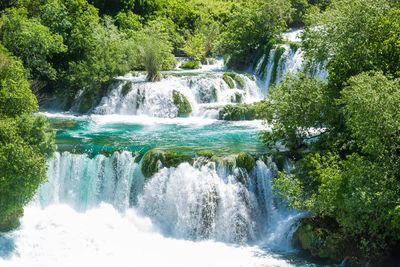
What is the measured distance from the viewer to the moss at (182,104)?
32281mm

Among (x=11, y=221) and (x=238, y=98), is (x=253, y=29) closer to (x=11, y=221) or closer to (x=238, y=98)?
(x=238, y=98)

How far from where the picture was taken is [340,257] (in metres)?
18.2

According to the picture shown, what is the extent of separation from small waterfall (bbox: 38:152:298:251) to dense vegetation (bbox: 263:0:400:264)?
5.71 feet

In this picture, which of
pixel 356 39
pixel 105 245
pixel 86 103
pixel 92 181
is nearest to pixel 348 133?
pixel 356 39

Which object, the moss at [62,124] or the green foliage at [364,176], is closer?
the green foliage at [364,176]

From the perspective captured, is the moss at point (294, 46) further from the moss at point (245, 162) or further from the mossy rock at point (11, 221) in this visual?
the mossy rock at point (11, 221)

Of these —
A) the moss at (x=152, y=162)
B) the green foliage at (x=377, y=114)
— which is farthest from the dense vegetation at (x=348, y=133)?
the moss at (x=152, y=162)

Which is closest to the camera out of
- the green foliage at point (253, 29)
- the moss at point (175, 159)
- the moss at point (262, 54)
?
the moss at point (175, 159)

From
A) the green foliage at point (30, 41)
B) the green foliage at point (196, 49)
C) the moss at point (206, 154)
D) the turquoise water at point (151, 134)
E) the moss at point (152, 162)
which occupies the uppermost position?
the green foliage at point (196, 49)

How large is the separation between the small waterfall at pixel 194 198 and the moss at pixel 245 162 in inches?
5.7

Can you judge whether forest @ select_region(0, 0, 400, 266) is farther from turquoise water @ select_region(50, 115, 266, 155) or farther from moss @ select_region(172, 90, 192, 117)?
turquoise water @ select_region(50, 115, 266, 155)

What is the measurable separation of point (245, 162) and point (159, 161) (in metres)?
2.87

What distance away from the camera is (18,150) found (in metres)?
18.5

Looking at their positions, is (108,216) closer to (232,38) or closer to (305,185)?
(305,185)
